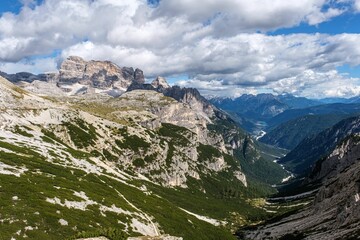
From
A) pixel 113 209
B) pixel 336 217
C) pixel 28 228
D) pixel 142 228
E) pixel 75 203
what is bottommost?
pixel 142 228

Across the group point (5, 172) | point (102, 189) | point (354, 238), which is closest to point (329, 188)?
point (354, 238)

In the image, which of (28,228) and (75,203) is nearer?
(28,228)

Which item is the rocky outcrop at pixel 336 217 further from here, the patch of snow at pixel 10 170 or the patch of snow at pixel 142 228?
the patch of snow at pixel 10 170

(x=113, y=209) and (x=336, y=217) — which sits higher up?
(x=336, y=217)

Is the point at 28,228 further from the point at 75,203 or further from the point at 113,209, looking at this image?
the point at 113,209

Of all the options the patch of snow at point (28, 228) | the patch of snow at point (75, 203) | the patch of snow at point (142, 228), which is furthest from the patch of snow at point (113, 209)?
the patch of snow at point (28, 228)

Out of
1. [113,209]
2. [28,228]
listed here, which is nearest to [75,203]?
[113,209]

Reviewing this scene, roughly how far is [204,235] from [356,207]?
61621mm

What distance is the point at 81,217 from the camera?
85250 mm

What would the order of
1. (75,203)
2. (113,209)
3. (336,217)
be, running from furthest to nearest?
1. (336,217)
2. (113,209)
3. (75,203)

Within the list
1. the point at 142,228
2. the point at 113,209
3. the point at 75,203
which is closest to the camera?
the point at 75,203

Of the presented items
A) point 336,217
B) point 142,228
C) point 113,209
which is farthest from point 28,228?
point 336,217

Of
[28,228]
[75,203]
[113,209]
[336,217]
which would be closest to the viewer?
[28,228]

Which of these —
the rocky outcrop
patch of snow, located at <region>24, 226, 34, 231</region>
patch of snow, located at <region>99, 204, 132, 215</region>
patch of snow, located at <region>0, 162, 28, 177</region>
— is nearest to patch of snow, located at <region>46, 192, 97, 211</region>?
patch of snow, located at <region>99, 204, 132, 215</region>
